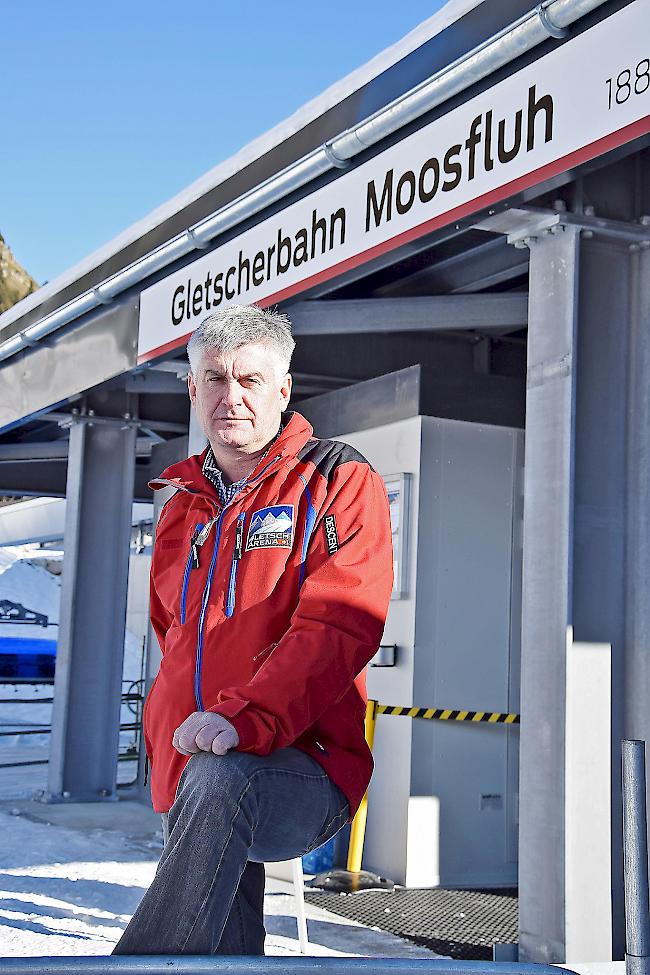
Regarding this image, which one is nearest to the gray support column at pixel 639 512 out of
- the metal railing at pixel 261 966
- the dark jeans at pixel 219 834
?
the dark jeans at pixel 219 834

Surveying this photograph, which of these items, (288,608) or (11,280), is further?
(11,280)

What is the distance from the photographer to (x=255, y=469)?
2.42 metres

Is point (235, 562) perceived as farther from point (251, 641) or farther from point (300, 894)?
point (300, 894)

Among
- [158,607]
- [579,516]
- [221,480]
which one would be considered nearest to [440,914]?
[579,516]

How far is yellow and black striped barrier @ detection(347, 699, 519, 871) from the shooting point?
6797mm

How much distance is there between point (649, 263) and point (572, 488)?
96 cm

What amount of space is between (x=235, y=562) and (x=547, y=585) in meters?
2.49

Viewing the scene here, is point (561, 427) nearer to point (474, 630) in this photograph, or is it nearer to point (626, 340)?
point (626, 340)

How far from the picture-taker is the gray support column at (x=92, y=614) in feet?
31.2

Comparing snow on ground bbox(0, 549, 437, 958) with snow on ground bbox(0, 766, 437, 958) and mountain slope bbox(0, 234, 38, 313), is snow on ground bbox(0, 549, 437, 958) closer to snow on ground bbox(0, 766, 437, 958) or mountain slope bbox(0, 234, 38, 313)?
snow on ground bbox(0, 766, 437, 958)

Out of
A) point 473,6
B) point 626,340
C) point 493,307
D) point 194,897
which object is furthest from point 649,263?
point 194,897

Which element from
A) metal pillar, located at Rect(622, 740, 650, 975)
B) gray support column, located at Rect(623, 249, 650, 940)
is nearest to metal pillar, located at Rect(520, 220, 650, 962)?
gray support column, located at Rect(623, 249, 650, 940)

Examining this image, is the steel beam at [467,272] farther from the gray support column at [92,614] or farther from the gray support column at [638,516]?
the gray support column at [92,614]

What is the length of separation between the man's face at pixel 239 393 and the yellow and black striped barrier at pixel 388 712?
14.5 feet
